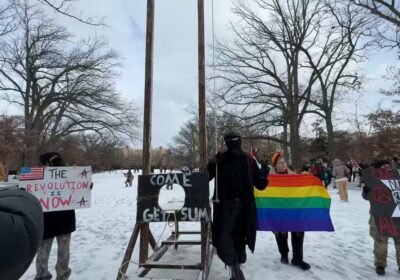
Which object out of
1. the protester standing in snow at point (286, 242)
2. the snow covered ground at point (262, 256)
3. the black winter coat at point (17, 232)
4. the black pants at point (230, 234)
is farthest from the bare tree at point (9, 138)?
the black winter coat at point (17, 232)

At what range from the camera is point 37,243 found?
0.97 m

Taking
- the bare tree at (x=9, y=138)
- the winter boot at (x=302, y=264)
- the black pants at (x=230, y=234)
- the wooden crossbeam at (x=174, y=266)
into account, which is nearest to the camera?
the black pants at (x=230, y=234)

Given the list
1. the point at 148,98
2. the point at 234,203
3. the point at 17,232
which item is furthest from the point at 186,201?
the point at 17,232

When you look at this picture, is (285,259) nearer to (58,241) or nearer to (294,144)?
(58,241)

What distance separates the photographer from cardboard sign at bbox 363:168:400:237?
5.15 m

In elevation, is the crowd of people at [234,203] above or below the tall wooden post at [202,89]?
below

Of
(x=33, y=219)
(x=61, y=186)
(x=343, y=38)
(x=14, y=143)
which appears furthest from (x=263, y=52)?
(x=33, y=219)

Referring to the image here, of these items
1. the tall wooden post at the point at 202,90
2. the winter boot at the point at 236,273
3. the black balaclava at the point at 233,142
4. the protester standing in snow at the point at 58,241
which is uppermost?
the tall wooden post at the point at 202,90

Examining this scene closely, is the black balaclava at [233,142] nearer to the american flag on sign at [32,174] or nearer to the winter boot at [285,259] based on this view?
the winter boot at [285,259]

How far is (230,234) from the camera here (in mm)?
4633

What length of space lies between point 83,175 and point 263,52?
25676 mm

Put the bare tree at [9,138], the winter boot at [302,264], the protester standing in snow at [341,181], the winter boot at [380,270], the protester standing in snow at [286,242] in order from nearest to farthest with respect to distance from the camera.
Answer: the winter boot at [380,270], the winter boot at [302,264], the protester standing in snow at [286,242], the protester standing in snow at [341,181], the bare tree at [9,138]

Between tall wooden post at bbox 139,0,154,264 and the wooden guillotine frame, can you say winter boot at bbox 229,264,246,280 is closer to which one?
the wooden guillotine frame

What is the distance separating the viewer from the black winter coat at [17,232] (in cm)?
85
